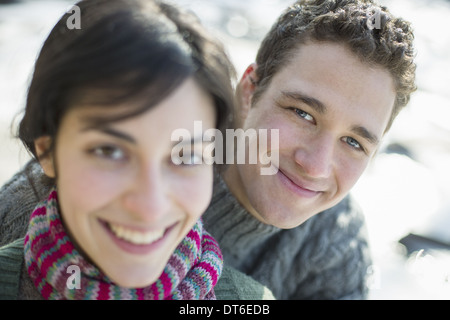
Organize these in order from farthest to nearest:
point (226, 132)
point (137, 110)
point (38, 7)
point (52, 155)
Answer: point (38, 7) → point (226, 132) → point (52, 155) → point (137, 110)

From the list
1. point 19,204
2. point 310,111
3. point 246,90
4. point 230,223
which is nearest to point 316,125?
point 310,111

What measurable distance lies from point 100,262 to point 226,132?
38cm

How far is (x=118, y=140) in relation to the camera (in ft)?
2.97

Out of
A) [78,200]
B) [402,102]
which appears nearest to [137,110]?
[78,200]

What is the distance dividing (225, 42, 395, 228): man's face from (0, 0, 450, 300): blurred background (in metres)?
0.35

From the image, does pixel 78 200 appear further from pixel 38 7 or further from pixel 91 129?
pixel 38 7

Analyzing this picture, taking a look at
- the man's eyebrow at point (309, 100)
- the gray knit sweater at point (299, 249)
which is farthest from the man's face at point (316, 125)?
the gray knit sweater at point (299, 249)

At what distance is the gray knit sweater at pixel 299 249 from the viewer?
171cm

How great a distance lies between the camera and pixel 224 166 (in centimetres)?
148

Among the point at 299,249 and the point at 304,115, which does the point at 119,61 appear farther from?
the point at 299,249

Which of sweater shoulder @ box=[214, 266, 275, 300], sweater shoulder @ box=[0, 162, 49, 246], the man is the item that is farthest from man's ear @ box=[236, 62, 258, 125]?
sweater shoulder @ box=[0, 162, 49, 246]

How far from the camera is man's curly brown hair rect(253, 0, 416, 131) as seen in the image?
148 centimetres

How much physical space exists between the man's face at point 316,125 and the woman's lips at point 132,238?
1.93ft

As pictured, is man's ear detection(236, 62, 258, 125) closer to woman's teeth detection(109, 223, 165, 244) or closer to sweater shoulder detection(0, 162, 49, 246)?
sweater shoulder detection(0, 162, 49, 246)
